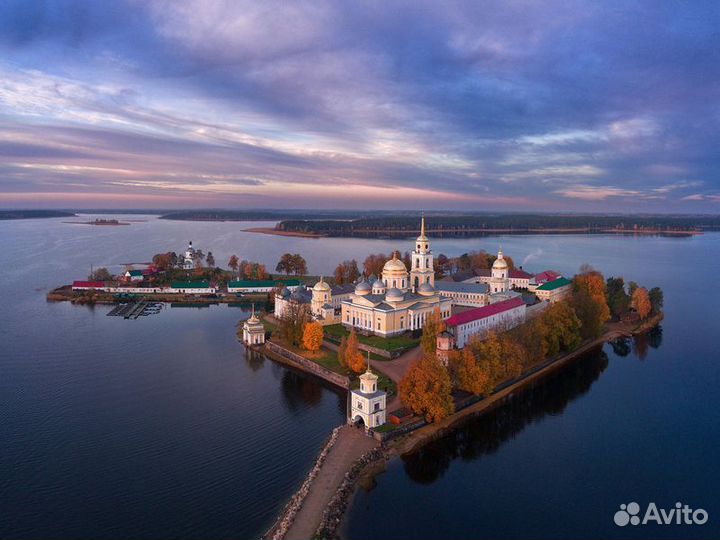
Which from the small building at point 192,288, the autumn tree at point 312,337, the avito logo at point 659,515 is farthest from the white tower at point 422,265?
the avito logo at point 659,515

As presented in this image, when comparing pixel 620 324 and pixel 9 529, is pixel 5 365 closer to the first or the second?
pixel 9 529

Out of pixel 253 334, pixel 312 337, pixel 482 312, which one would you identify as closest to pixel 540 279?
pixel 482 312

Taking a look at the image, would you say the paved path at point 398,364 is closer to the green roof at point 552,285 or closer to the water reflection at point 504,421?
the water reflection at point 504,421

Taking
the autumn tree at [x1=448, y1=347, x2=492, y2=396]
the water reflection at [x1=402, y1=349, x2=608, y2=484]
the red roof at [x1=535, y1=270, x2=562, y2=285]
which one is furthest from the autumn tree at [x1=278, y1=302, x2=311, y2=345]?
the red roof at [x1=535, y1=270, x2=562, y2=285]

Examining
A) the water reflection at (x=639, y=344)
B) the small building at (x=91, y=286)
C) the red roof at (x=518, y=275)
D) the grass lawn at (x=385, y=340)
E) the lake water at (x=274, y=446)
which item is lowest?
the lake water at (x=274, y=446)

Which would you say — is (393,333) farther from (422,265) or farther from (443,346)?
(422,265)

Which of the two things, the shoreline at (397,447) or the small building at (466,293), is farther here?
the small building at (466,293)
